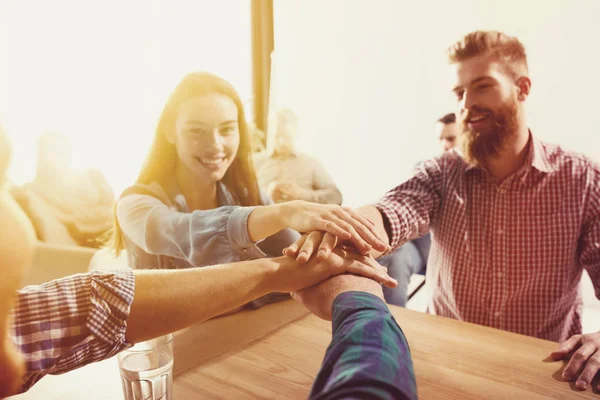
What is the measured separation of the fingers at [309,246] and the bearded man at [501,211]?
0.28m

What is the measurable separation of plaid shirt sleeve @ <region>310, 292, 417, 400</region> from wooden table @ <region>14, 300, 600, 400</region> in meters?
0.22

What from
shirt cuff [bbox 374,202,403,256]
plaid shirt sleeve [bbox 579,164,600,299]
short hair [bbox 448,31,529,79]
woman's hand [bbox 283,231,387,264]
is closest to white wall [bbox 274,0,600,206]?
short hair [bbox 448,31,529,79]

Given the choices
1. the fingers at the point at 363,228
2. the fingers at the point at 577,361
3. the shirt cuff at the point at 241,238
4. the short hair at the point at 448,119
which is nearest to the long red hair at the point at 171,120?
the shirt cuff at the point at 241,238

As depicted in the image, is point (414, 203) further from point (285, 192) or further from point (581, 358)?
point (581, 358)

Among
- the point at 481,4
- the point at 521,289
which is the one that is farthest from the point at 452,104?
the point at 521,289

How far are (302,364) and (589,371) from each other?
41 cm

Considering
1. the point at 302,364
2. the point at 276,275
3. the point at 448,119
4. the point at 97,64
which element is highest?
the point at 97,64

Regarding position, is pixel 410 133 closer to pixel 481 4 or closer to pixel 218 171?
pixel 481 4

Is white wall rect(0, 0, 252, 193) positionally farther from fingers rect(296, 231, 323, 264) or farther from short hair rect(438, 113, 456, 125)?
short hair rect(438, 113, 456, 125)

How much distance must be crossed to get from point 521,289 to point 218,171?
0.82 meters

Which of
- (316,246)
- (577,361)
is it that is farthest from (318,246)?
(577,361)

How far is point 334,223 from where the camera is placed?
2.72ft

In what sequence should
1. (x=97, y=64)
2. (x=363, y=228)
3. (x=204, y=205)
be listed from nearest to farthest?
(x=363, y=228), (x=204, y=205), (x=97, y=64)

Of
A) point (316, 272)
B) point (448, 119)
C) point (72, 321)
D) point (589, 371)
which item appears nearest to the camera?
point (72, 321)
